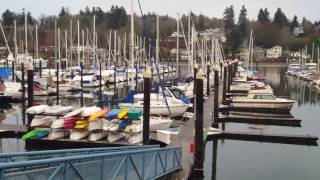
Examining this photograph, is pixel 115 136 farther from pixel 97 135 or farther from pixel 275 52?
pixel 275 52

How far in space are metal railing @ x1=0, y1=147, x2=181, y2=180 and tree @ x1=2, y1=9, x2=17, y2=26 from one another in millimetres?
141628

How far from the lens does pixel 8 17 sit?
148m

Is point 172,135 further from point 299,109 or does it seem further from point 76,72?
point 76,72

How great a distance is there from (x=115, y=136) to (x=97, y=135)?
2.86ft

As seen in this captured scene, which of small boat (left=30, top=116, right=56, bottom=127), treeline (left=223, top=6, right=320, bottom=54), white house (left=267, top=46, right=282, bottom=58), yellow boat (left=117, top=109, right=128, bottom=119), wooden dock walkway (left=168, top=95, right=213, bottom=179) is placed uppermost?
treeline (left=223, top=6, right=320, bottom=54)

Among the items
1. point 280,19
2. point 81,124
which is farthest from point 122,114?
point 280,19

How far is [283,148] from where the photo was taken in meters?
24.8

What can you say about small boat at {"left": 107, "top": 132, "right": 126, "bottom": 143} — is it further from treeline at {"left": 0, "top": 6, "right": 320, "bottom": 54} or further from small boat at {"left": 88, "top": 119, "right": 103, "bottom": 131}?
treeline at {"left": 0, "top": 6, "right": 320, "bottom": 54}

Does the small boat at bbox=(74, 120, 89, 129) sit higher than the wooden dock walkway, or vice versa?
the small boat at bbox=(74, 120, 89, 129)

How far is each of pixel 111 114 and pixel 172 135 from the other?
326cm

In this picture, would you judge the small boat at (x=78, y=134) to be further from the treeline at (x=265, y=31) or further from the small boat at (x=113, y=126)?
the treeline at (x=265, y=31)

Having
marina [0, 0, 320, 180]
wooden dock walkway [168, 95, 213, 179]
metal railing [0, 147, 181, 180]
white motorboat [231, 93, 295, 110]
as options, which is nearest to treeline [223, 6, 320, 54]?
white motorboat [231, 93, 295, 110]

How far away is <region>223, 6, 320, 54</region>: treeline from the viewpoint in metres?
162

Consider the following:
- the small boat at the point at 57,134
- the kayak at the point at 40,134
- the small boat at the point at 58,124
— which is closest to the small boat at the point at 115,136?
the small boat at the point at 57,134
